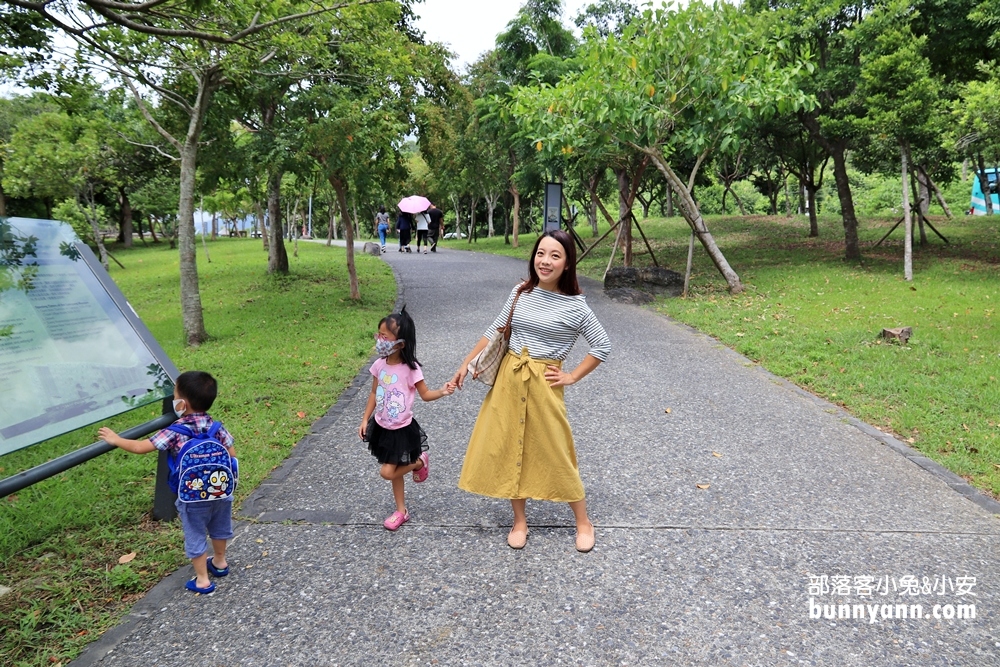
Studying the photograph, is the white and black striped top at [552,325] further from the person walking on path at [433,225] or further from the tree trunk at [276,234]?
the person walking on path at [433,225]

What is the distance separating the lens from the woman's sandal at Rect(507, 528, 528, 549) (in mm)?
3408

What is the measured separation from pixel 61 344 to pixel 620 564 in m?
3.19

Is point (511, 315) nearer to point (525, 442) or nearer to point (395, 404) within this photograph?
point (525, 442)

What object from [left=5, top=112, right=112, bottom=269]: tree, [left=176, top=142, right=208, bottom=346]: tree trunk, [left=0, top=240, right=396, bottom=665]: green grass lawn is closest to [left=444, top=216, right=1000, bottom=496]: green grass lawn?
[left=0, top=240, right=396, bottom=665]: green grass lawn

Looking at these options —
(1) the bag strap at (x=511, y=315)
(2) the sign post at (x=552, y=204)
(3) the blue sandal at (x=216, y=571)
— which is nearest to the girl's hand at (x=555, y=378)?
(1) the bag strap at (x=511, y=315)

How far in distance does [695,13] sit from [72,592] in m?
10.9

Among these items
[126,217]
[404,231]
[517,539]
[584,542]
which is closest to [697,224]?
[584,542]

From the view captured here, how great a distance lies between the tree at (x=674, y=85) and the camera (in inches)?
390

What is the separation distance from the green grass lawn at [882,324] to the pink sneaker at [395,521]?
3.94 metres

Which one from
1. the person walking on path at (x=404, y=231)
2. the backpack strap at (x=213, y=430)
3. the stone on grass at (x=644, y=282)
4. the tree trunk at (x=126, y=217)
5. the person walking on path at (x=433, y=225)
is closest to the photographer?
the backpack strap at (x=213, y=430)

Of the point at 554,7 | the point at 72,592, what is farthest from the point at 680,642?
the point at 554,7

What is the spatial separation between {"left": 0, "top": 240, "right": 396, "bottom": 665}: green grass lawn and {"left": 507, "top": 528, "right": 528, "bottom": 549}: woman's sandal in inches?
70.2

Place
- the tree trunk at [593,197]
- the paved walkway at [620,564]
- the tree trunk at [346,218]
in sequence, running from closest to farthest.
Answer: the paved walkway at [620,564], the tree trunk at [346,218], the tree trunk at [593,197]

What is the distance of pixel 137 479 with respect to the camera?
434 centimetres
